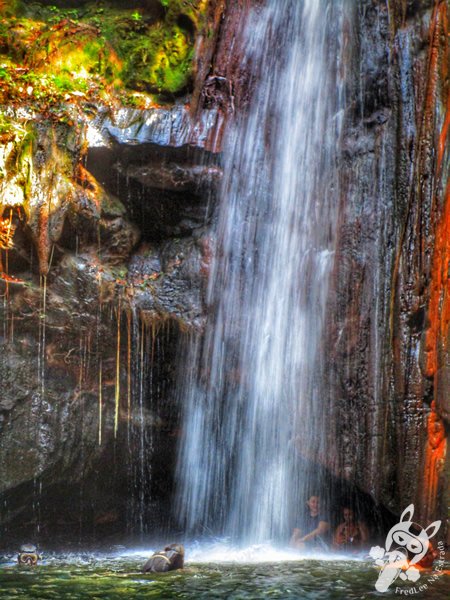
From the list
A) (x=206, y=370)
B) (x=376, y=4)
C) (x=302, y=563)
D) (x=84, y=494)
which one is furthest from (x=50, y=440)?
(x=376, y=4)

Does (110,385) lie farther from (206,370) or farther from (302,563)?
(302,563)

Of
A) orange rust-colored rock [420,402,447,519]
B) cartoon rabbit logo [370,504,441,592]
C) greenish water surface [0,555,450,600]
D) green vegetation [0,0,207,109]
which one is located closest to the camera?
greenish water surface [0,555,450,600]

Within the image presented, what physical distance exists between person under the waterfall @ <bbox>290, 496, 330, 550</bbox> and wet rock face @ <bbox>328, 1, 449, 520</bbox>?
0.96m

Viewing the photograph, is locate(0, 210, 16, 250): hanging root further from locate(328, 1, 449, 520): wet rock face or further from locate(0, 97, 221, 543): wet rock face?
locate(328, 1, 449, 520): wet rock face

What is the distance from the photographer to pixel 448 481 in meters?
7.64

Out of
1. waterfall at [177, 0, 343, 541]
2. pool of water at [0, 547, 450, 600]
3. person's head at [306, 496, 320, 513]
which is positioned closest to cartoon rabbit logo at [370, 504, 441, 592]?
pool of water at [0, 547, 450, 600]

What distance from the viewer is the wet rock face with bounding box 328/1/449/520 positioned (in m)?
7.67

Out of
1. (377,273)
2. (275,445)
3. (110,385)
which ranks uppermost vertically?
(377,273)

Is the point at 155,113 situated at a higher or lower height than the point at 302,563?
higher

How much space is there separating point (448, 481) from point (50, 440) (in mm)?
5193

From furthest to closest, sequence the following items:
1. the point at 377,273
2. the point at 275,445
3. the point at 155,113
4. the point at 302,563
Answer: the point at 155,113 < the point at 275,445 < the point at 377,273 < the point at 302,563

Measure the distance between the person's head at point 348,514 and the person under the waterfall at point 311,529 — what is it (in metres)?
0.27

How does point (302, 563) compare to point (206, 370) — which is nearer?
point (302, 563)

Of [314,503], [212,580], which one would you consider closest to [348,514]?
[314,503]
